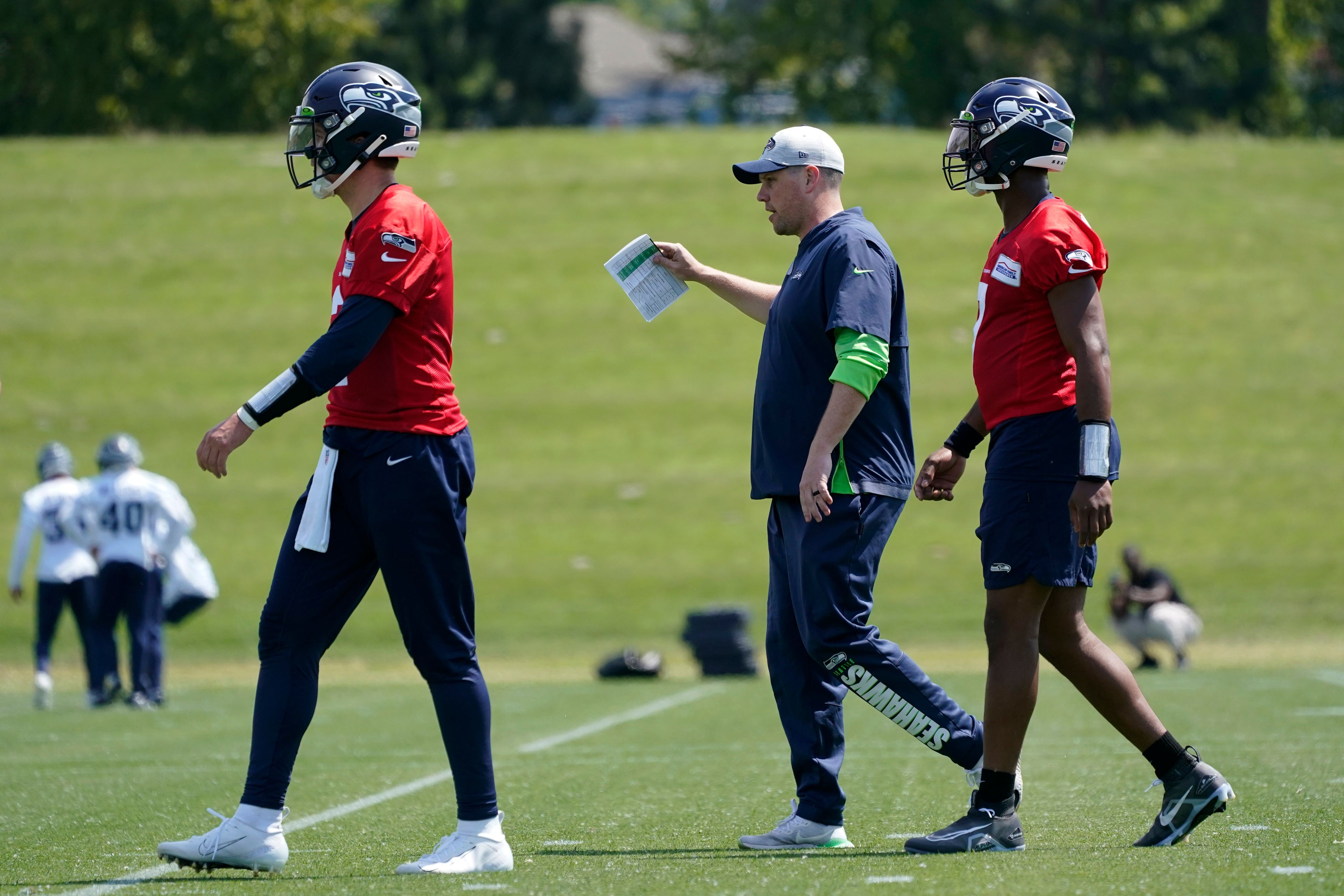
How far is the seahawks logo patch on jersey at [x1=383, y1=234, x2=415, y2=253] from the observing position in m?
4.87

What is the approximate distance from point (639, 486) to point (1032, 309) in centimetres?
2178

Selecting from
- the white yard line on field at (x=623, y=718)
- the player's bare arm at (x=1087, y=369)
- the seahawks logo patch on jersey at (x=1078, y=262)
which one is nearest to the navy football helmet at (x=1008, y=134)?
the seahawks logo patch on jersey at (x=1078, y=262)

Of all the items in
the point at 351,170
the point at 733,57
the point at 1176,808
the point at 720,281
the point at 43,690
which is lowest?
the point at 43,690

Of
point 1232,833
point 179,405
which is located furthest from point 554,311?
point 1232,833

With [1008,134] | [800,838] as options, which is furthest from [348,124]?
[800,838]

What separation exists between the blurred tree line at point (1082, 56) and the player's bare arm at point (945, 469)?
46205 mm

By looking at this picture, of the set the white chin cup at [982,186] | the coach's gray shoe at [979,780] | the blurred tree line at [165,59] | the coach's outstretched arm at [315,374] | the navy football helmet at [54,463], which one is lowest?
the coach's gray shoe at [979,780]

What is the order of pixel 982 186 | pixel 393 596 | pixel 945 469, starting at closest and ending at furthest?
pixel 393 596 → pixel 982 186 → pixel 945 469

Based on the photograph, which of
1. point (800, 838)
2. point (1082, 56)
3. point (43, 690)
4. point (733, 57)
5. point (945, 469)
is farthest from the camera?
point (733, 57)

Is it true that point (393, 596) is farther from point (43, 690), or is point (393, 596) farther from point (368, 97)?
point (43, 690)

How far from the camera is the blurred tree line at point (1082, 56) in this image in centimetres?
5116

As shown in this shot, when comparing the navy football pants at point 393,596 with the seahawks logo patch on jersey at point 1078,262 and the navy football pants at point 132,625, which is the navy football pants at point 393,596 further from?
the navy football pants at point 132,625

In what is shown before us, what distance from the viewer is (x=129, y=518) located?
13875mm

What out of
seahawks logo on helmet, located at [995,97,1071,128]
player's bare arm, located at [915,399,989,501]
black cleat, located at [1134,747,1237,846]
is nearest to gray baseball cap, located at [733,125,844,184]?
seahawks logo on helmet, located at [995,97,1071,128]
